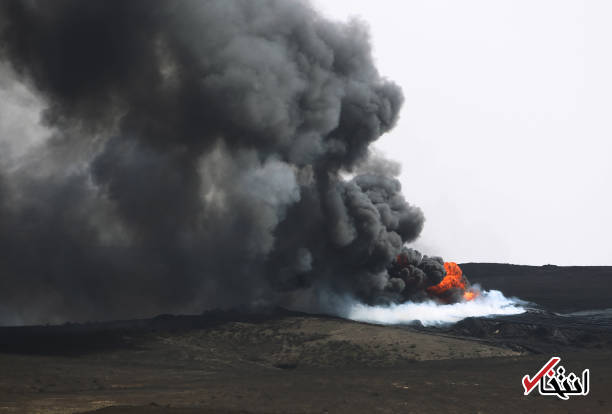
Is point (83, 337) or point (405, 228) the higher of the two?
point (405, 228)

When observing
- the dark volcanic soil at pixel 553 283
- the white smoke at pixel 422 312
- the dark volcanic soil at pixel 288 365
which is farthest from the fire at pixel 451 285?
the dark volcanic soil at pixel 553 283

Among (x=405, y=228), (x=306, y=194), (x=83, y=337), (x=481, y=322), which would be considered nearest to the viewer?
(x=83, y=337)

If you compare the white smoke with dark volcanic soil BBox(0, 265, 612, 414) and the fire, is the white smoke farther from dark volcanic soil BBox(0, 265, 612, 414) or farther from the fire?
dark volcanic soil BBox(0, 265, 612, 414)

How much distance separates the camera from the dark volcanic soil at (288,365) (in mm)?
42344

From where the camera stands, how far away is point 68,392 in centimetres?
4600

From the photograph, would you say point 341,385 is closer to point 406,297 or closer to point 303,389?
point 303,389

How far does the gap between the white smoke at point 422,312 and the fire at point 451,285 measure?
2206mm

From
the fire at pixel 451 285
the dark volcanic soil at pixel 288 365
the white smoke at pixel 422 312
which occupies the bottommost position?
the dark volcanic soil at pixel 288 365

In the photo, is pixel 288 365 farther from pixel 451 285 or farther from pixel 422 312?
pixel 451 285

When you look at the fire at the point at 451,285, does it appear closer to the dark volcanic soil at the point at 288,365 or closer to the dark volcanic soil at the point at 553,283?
the dark volcanic soil at the point at 288,365

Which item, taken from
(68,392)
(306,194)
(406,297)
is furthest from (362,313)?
(68,392)

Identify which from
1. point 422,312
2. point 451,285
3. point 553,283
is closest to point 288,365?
point 422,312

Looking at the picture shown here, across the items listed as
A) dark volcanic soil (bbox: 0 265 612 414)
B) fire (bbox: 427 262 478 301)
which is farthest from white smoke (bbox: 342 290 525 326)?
dark volcanic soil (bbox: 0 265 612 414)

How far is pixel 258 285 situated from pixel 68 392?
46.8 metres
